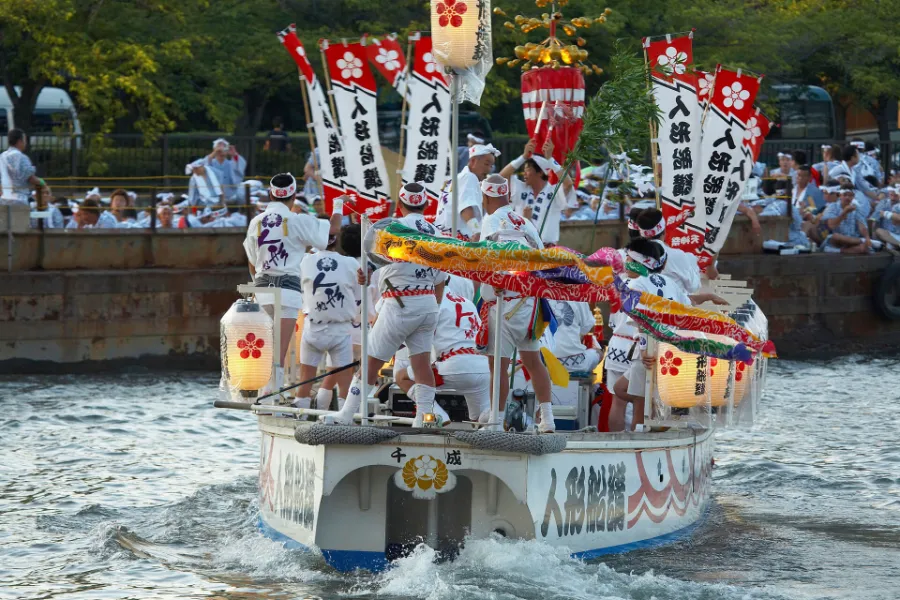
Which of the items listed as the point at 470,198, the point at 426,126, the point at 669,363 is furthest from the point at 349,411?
the point at 426,126

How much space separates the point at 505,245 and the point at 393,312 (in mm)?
998

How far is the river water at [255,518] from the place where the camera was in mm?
10266

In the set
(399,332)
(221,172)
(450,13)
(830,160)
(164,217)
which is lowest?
(399,332)

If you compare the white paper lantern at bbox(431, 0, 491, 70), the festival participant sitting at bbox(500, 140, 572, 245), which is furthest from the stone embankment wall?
the white paper lantern at bbox(431, 0, 491, 70)

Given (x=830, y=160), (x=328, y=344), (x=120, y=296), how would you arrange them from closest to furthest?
1. (x=328, y=344)
2. (x=120, y=296)
3. (x=830, y=160)

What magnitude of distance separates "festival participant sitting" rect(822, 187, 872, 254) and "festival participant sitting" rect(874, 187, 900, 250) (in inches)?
14.0

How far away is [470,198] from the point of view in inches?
487

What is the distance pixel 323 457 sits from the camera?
10094 mm

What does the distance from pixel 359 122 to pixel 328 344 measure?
20.9ft

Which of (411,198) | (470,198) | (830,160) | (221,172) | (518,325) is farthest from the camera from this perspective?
(830,160)

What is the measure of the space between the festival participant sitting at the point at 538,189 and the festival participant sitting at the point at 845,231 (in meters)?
13.6

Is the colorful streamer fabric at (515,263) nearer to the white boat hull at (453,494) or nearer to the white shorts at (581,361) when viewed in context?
the white boat hull at (453,494)

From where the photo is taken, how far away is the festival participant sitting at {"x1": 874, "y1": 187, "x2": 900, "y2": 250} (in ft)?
87.1

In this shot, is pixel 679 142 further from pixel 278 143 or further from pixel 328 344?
pixel 278 143
